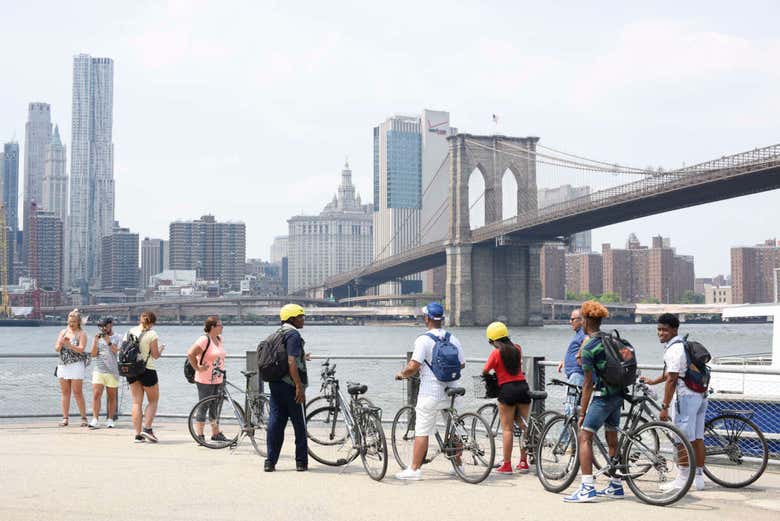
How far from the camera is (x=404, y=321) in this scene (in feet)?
444

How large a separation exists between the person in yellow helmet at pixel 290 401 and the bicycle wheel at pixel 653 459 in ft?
9.72

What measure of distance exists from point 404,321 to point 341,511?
420ft

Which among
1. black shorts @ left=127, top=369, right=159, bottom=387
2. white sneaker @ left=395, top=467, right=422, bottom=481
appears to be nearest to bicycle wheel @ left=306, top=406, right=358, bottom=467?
white sneaker @ left=395, top=467, right=422, bottom=481

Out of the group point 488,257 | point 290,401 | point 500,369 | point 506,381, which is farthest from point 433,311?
point 488,257

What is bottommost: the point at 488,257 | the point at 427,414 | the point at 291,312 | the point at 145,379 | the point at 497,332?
the point at 427,414

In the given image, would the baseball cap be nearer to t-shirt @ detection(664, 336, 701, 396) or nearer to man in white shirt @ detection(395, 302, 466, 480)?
man in white shirt @ detection(395, 302, 466, 480)

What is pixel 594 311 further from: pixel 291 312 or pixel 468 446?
pixel 291 312

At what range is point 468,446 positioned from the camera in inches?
341

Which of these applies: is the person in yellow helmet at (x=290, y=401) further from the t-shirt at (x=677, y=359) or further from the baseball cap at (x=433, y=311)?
the t-shirt at (x=677, y=359)

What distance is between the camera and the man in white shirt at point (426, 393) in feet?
28.3

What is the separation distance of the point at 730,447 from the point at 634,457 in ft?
4.10

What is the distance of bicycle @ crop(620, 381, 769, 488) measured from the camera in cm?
841

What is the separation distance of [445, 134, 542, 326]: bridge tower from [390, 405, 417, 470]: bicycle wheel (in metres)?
73.9

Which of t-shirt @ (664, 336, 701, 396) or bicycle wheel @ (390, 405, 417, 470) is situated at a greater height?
t-shirt @ (664, 336, 701, 396)
